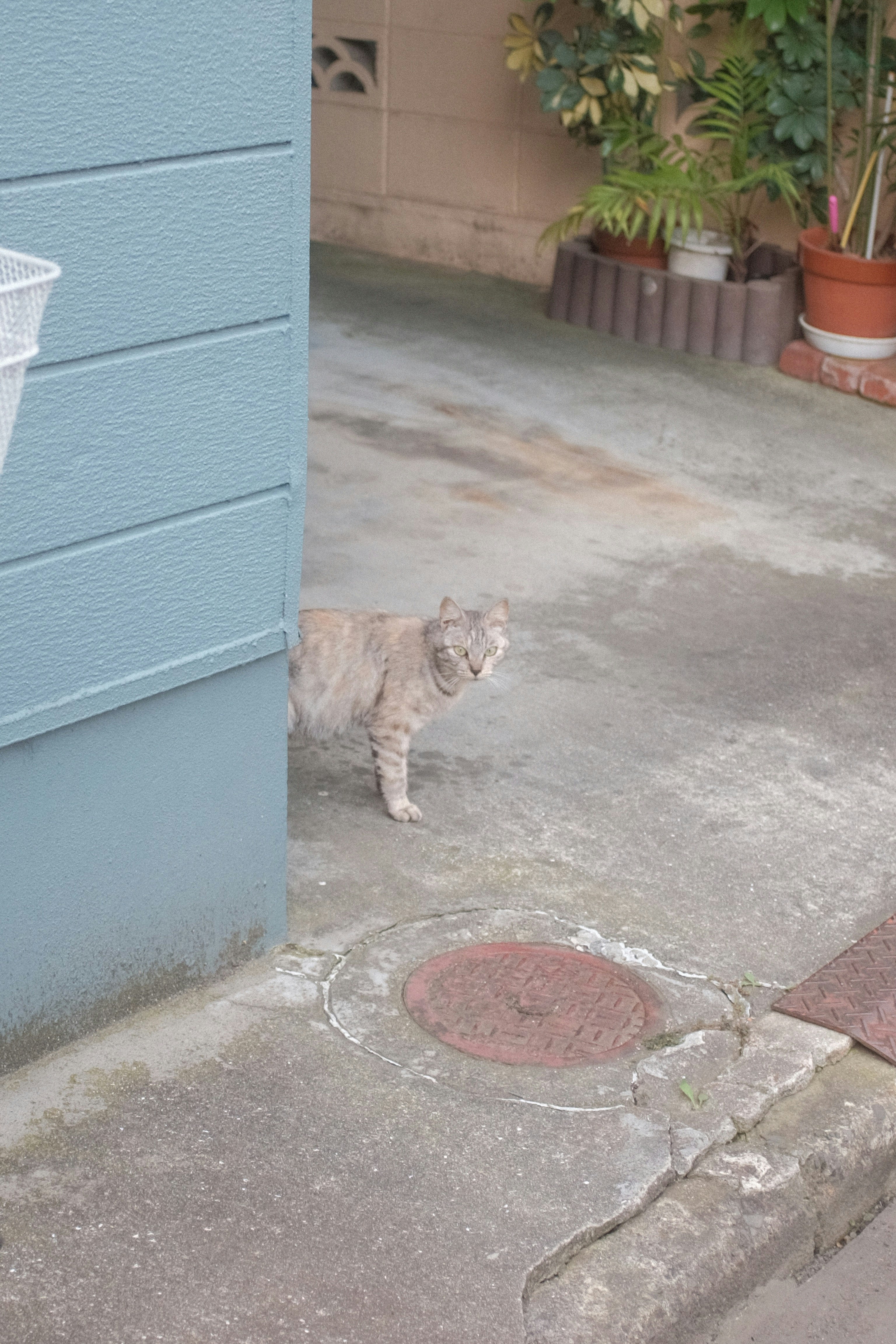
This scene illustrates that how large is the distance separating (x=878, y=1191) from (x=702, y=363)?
5932 mm

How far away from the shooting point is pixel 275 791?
11.6ft

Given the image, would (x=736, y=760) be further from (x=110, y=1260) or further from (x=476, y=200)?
(x=476, y=200)

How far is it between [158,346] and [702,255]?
626 cm

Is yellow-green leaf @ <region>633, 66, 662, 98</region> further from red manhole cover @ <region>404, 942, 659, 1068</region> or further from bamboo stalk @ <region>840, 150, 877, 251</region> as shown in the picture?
red manhole cover @ <region>404, 942, 659, 1068</region>

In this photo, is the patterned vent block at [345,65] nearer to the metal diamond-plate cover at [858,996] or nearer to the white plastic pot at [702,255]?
the white plastic pot at [702,255]

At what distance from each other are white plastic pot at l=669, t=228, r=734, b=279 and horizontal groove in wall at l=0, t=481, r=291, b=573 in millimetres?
5884

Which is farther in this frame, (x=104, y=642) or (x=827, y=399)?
(x=827, y=399)

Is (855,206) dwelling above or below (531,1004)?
above

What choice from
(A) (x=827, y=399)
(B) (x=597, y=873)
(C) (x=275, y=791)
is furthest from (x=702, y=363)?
(C) (x=275, y=791)

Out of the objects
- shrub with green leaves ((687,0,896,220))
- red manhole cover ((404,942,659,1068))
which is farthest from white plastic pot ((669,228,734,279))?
red manhole cover ((404,942,659,1068))

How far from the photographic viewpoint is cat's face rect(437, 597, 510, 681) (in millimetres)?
4238

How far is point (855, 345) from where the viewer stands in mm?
8086

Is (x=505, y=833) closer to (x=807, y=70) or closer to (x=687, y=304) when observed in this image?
(x=687, y=304)

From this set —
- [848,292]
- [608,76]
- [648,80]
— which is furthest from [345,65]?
[848,292]
